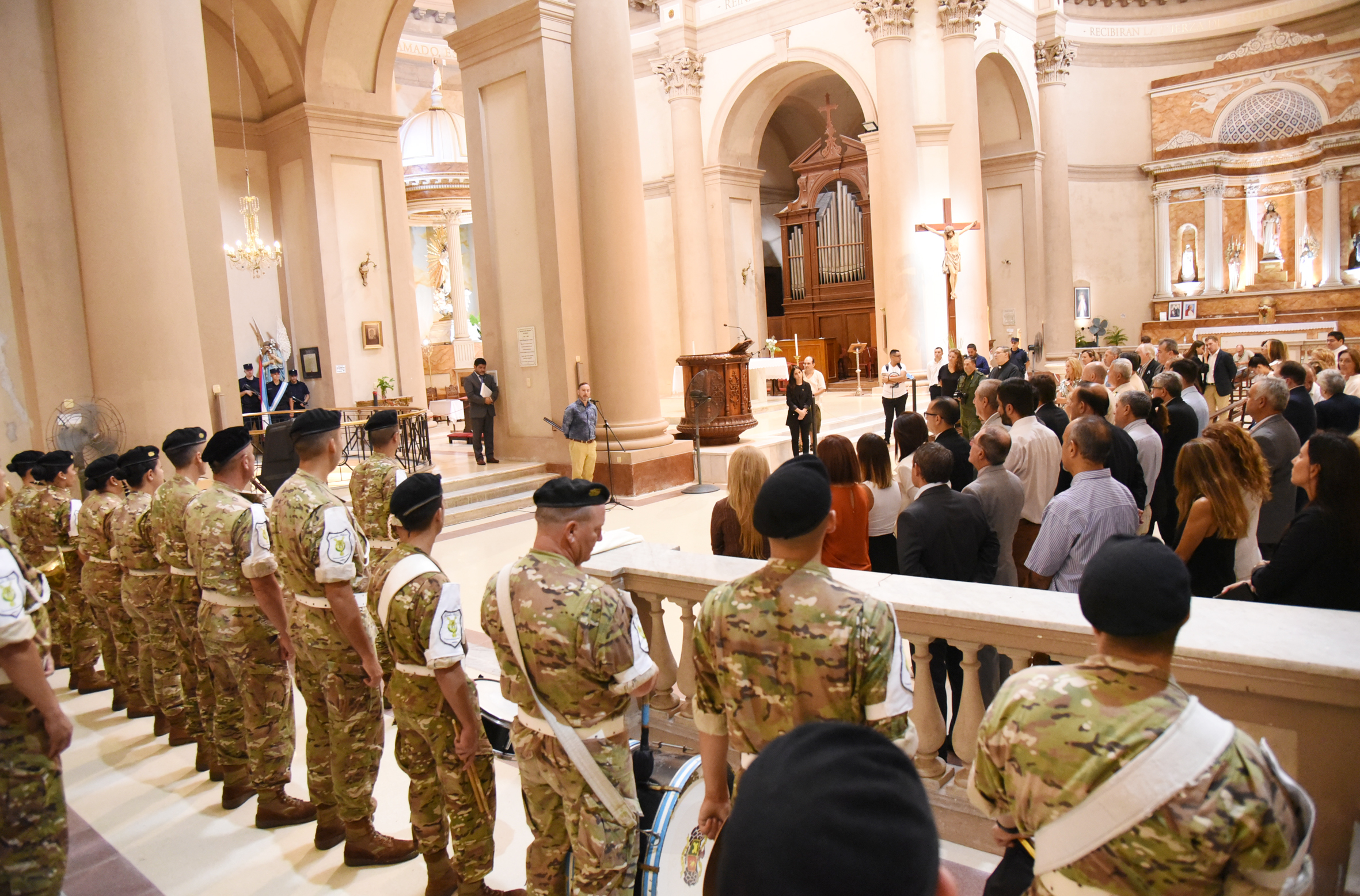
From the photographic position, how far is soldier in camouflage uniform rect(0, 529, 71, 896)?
3.02 m

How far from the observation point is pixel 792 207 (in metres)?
24.6

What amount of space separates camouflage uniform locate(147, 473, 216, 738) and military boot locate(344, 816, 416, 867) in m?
1.13

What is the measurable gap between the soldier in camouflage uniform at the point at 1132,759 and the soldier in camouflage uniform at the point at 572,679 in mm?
1113

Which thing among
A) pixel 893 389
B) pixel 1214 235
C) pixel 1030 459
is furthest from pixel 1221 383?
pixel 1214 235

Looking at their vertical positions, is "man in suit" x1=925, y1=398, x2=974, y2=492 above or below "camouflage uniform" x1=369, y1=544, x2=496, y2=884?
above

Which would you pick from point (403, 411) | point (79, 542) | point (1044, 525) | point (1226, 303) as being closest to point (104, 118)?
point (79, 542)

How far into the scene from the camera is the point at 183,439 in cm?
454

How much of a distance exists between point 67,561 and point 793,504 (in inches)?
241

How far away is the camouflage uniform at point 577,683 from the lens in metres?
2.52

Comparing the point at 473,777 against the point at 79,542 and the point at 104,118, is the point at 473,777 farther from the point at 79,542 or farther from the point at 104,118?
the point at 104,118

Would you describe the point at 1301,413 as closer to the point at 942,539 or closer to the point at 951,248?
the point at 942,539

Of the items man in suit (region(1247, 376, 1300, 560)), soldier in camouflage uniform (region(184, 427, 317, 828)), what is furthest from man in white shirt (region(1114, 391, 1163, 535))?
soldier in camouflage uniform (region(184, 427, 317, 828))

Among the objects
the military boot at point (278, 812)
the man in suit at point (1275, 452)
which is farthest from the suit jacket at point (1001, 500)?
the military boot at point (278, 812)

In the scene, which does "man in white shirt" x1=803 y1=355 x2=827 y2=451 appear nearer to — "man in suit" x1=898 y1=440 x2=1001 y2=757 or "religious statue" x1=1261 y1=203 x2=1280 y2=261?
"man in suit" x1=898 y1=440 x2=1001 y2=757
